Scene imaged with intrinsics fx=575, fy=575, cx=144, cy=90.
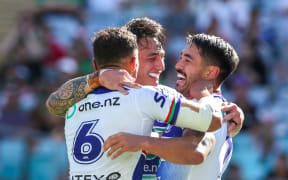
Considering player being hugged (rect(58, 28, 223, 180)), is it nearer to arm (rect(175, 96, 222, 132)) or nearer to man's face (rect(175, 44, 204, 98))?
arm (rect(175, 96, 222, 132))

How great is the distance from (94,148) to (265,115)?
5.61m

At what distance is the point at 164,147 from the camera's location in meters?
3.98

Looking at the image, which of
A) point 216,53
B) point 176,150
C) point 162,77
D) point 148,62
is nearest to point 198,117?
point 176,150

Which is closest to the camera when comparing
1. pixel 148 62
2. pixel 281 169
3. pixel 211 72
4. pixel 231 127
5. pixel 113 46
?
pixel 113 46

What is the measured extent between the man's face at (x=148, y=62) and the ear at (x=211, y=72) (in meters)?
0.50

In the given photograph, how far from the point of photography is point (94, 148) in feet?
13.3

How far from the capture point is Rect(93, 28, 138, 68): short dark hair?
416 cm

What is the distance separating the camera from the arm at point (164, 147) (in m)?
3.91

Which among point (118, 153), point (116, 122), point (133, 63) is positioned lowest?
point (118, 153)

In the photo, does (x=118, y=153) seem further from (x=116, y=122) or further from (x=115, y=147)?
(x=116, y=122)

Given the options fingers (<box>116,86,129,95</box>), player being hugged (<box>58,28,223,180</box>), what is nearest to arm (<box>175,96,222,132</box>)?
player being hugged (<box>58,28,223,180</box>)

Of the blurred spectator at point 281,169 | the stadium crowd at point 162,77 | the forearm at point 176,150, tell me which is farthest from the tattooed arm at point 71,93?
the blurred spectator at point 281,169

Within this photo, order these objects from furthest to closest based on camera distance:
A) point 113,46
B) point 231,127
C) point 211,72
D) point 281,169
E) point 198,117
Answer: point 281,169 → point 211,72 → point 231,127 → point 113,46 → point 198,117

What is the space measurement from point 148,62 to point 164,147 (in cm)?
122
